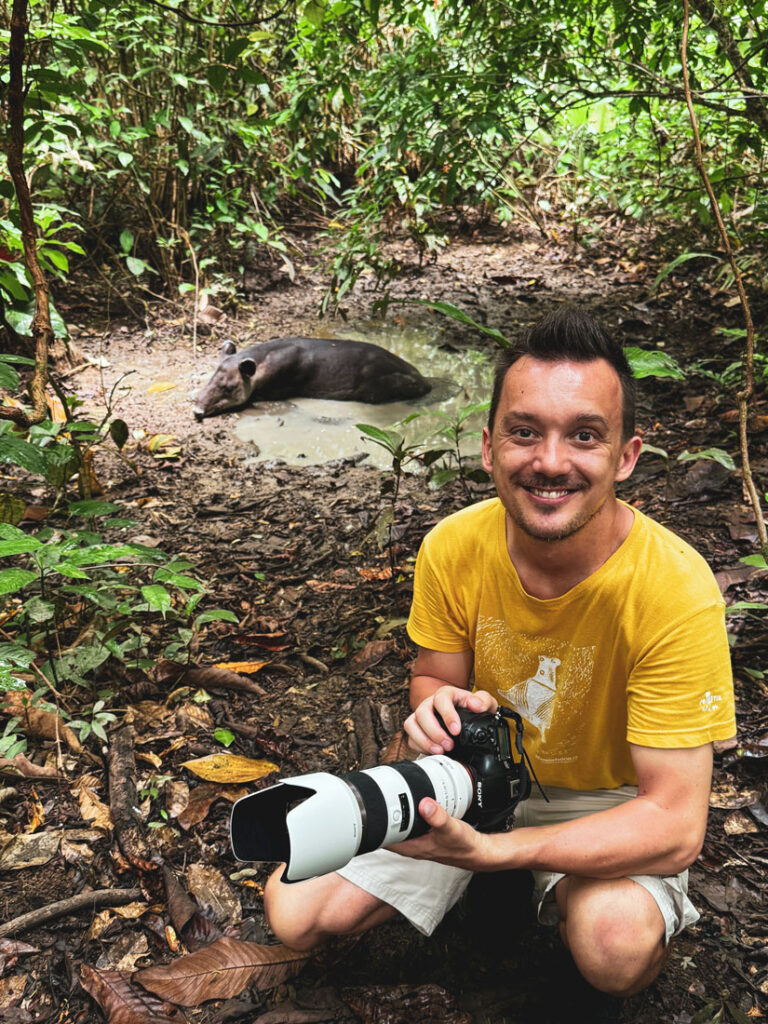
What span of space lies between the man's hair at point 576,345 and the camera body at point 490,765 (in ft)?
2.62

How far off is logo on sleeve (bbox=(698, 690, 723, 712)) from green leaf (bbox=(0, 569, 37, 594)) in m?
1.83

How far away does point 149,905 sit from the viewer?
7.64 feet

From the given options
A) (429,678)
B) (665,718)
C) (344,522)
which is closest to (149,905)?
(429,678)

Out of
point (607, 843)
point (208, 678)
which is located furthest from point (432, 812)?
point (208, 678)

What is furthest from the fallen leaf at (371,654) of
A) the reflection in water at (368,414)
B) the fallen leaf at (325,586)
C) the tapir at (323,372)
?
the tapir at (323,372)

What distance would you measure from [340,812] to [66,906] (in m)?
1.17

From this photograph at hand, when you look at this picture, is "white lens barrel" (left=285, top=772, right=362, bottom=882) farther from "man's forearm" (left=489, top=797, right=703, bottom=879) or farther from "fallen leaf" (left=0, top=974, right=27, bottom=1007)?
"fallen leaf" (left=0, top=974, right=27, bottom=1007)

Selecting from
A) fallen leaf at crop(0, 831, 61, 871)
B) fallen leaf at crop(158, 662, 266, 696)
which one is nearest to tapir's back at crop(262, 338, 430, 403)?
fallen leaf at crop(158, 662, 266, 696)

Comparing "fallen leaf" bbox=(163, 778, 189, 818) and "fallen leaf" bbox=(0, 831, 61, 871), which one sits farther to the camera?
"fallen leaf" bbox=(163, 778, 189, 818)

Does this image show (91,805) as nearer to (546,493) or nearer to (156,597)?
(156,597)

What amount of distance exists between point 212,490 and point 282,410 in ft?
6.64

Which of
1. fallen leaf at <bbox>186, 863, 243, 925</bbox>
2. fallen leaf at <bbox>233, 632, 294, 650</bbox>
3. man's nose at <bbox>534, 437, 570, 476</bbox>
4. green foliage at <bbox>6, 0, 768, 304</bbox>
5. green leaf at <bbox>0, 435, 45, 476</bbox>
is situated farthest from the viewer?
green foliage at <bbox>6, 0, 768, 304</bbox>

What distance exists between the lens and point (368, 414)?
665 centimetres

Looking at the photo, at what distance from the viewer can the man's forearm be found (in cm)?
175
